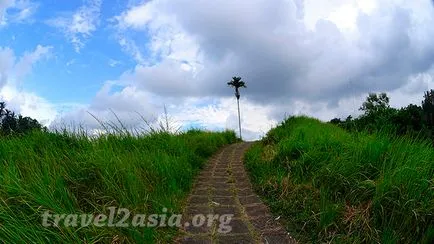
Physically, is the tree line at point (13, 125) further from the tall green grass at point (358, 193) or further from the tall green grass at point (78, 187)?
the tall green grass at point (358, 193)

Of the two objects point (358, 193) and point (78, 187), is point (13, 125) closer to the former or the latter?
point (78, 187)

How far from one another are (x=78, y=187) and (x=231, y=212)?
2.12 meters

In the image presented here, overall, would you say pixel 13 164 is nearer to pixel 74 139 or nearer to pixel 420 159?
pixel 74 139

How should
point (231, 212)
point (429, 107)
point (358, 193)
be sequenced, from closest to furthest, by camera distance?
point (358, 193) < point (231, 212) < point (429, 107)

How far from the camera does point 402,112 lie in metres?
11.5

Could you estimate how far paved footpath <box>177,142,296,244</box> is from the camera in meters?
4.62

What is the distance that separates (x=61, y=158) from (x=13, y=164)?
0.58 m

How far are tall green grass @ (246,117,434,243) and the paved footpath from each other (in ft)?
0.77

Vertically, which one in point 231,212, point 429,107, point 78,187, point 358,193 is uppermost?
point 429,107

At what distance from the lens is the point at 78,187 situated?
14.9 feet

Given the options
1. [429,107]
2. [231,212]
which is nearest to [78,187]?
[231,212]

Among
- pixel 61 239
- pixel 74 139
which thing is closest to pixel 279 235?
pixel 61 239

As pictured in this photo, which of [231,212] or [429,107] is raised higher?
[429,107]

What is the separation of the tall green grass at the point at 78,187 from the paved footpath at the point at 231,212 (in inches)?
11.1
